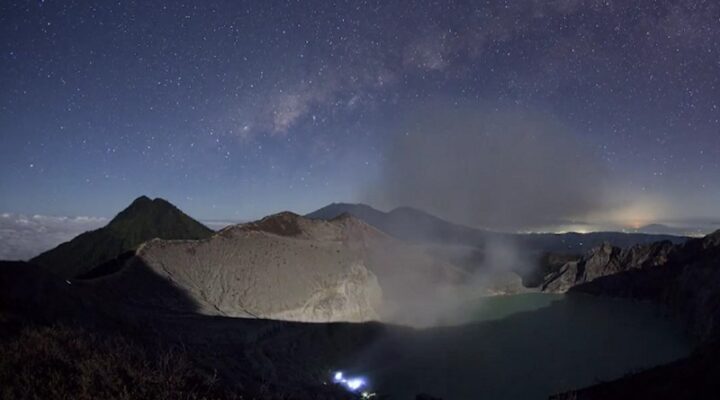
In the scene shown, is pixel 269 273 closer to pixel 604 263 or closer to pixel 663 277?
A: pixel 663 277

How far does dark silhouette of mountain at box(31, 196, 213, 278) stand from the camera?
145 m

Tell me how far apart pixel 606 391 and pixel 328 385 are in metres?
28.9

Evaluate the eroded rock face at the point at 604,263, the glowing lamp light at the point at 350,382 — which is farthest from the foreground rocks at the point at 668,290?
the glowing lamp light at the point at 350,382

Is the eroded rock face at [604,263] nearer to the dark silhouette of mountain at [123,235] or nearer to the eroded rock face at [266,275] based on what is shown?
the eroded rock face at [266,275]

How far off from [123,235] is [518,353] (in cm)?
14741

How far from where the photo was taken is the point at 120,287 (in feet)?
164

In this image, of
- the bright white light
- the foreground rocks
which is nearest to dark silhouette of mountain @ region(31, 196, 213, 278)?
the bright white light

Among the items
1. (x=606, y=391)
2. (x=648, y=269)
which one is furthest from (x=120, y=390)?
(x=648, y=269)

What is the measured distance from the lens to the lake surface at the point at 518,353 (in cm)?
4756

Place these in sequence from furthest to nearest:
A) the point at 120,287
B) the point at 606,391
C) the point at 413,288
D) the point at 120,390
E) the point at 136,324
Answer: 1. the point at 413,288
2. the point at 120,287
3. the point at 136,324
4. the point at 606,391
5. the point at 120,390

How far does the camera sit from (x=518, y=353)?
61875 millimetres

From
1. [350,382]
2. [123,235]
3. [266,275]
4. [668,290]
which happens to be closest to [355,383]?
[350,382]

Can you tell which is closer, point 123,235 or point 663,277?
point 663,277

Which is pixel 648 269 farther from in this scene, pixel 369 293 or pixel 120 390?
pixel 120 390
